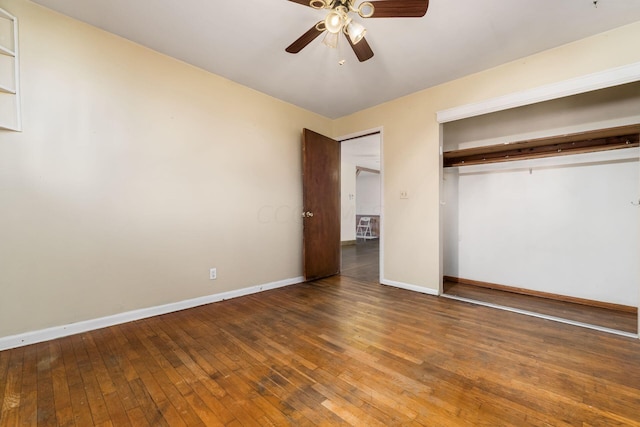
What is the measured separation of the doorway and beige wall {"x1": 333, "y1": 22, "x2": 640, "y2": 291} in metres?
0.23

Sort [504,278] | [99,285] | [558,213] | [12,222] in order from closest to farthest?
[12,222] → [99,285] → [558,213] → [504,278]

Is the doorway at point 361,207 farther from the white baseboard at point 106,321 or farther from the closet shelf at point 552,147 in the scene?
the white baseboard at point 106,321

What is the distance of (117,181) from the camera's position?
2316mm

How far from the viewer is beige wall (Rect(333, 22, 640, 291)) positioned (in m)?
2.29

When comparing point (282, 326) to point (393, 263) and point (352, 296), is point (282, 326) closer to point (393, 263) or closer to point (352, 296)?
point (352, 296)

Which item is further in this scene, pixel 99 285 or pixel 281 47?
pixel 281 47

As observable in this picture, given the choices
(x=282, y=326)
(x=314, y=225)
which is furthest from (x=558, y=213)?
(x=282, y=326)

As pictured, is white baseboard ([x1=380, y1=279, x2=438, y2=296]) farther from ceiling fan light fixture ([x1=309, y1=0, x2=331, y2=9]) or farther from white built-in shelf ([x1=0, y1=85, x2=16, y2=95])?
white built-in shelf ([x1=0, y1=85, x2=16, y2=95])

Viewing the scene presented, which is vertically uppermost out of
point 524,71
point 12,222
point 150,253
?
point 524,71

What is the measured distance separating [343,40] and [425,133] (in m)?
1.57

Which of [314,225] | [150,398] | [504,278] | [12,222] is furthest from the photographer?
[314,225]

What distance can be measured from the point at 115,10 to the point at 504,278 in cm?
→ 498

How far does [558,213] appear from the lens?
9.75ft

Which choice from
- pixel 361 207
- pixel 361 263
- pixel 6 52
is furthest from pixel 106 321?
pixel 361 207
